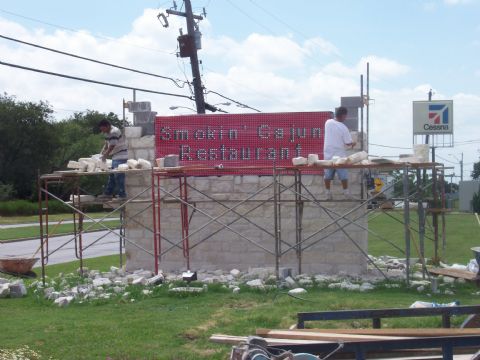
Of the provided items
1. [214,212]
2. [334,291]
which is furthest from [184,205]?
[334,291]

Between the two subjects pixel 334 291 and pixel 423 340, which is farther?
pixel 334 291

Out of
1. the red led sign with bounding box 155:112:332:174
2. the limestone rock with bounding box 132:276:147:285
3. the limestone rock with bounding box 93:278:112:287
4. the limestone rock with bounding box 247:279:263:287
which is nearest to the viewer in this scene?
the limestone rock with bounding box 247:279:263:287

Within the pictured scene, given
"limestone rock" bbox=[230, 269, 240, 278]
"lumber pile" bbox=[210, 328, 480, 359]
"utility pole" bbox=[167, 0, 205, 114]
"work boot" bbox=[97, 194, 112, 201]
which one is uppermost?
"utility pole" bbox=[167, 0, 205, 114]

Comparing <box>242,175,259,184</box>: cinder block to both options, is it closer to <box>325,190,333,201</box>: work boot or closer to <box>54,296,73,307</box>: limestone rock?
<box>325,190,333,201</box>: work boot

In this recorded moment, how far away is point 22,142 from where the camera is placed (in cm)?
5884

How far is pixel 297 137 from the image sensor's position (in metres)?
15.8

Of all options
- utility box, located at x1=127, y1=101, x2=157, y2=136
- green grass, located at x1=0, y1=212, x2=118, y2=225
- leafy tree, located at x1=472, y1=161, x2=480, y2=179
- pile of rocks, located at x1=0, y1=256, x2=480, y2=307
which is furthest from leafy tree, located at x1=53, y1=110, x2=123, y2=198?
leafy tree, located at x1=472, y1=161, x2=480, y2=179

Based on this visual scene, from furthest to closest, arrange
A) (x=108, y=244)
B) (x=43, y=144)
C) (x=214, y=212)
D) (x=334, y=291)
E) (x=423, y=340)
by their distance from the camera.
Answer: (x=43, y=144)
(x=108, y=244)
(x=214, y=212)
(x=334, y=291)
(x=423, y=340)

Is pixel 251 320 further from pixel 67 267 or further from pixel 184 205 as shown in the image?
pixel 67 267

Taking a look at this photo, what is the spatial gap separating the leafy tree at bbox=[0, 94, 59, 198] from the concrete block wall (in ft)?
144

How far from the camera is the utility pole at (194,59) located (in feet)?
99.6

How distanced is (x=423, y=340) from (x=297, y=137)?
10080 mm

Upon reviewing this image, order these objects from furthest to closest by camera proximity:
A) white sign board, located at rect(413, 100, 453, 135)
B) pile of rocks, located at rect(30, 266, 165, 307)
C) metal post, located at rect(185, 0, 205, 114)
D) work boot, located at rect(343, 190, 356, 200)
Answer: white sign board, located at rect(413, 100, 453, 135) < metal post, located at rect(185, 0, 205, 114) < work boot, located at rect(343, 190, 356, 200) < pile of rocks, located at rect(30, 266, 165, 307)

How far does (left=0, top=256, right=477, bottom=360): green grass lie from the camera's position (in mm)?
9102
